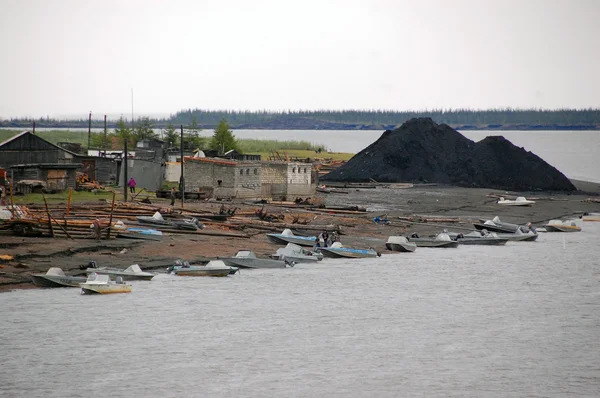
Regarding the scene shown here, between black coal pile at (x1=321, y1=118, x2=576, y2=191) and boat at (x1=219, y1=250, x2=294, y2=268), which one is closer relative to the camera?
boat at (x1=219, y1=250, x2=294, y2=268)

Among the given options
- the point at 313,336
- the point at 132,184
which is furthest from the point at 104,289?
the point at 132,184

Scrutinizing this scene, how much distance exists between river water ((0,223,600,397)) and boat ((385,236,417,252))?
3.89 meters

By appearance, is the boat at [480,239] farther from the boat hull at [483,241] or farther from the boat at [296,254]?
the boat at [296,254]

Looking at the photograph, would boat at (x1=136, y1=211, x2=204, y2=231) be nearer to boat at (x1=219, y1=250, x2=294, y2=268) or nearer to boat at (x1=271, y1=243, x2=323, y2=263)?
boat at (x1=219, y1=250, x2=294, y2=268)

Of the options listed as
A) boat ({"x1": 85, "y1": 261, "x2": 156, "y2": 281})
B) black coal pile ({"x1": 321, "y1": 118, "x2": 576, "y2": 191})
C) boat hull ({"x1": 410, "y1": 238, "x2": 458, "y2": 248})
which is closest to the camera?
boat ({"x1": 85, "y1": 261, "x2": 156, "y2": 281})

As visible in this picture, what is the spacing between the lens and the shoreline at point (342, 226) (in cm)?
3831

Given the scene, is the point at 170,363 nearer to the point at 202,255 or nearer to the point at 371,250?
the point at 202,255

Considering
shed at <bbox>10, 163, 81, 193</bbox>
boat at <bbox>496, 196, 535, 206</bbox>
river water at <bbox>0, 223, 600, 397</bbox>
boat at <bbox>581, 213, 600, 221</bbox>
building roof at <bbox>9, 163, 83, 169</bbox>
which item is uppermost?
building roof at <bbox>9, 163, 83, 169</bbox>

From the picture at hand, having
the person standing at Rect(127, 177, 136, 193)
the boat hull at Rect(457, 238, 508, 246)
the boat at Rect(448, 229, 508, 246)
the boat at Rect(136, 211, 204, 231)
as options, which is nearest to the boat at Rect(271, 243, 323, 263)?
the boat at Rect(136, 211, 204, 231)

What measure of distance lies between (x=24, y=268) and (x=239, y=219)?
1760 centimetres

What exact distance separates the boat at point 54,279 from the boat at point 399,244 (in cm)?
1855

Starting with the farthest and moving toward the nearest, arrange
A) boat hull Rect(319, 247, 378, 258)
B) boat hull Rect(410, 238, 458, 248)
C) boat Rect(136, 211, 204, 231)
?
boat hull Rect(410, 238, 458, 248) < boat Rect(136, 211, 204, 231) < boat hull Rect(319, 247, 378, 258)

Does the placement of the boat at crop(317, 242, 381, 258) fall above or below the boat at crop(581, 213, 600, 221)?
below

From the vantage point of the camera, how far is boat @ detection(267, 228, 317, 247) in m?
46.6
